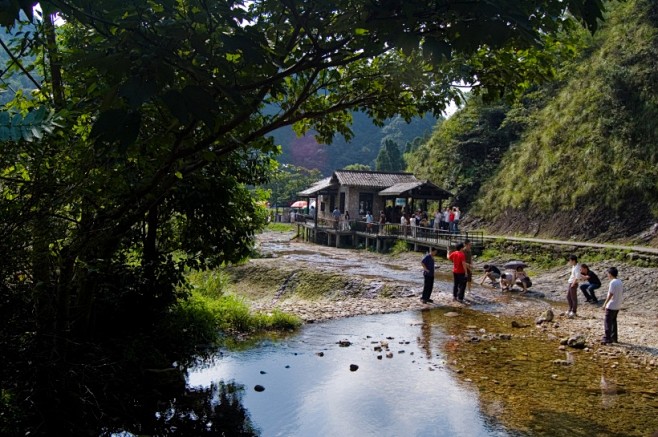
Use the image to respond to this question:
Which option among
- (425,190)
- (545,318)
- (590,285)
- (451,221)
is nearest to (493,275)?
(590,285)

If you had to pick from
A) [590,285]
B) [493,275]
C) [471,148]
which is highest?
[471,148]

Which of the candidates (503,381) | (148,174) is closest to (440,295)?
(503,381)

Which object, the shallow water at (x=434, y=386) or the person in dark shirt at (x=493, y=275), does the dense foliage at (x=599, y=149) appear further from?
the shallow water at (x=434, y=386)

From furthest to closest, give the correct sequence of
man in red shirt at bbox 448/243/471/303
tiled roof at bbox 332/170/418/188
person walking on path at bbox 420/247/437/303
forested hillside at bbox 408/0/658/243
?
1. tiled roof at bbox 332/170/418/188
2. forested hillside at bbox 408/0/658/243
3. man in red shirt at bbox 448/243/471/303
4. person walking on path at bbox 420/247/437/303

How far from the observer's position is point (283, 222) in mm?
55281

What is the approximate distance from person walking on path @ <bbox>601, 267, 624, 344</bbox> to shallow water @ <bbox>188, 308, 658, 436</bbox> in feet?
2.79

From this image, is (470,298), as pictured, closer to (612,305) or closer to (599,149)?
(612,305)

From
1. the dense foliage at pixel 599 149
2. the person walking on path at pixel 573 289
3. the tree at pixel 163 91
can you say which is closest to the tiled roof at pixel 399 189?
the dense foliage at pixel 599 149

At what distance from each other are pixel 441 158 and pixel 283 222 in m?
20.8

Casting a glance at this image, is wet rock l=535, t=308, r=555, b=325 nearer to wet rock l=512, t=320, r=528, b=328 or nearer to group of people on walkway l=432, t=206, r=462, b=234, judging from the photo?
wet rock l=512, t=320, r=528, b=328

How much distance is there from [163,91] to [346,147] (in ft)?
353

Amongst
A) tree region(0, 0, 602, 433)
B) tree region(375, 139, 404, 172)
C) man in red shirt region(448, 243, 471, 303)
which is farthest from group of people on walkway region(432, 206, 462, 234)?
tree region(375, 139, 404, 172)

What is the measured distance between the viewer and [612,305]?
30.0 ft

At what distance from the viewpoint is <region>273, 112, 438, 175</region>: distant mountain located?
10400 centimetres
